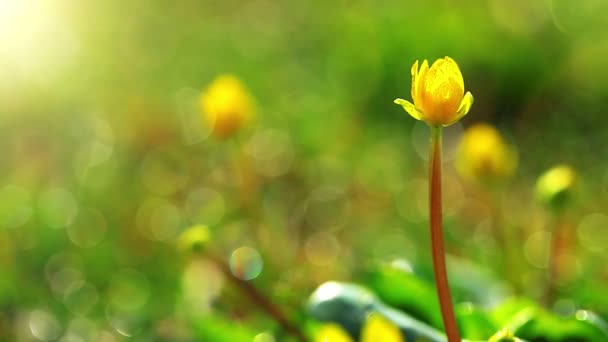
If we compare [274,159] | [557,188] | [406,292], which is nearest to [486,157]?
[557,188]

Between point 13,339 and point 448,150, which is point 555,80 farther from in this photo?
point 13,339

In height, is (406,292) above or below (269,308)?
above

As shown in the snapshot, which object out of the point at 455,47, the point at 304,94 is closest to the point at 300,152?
the point at 304,94

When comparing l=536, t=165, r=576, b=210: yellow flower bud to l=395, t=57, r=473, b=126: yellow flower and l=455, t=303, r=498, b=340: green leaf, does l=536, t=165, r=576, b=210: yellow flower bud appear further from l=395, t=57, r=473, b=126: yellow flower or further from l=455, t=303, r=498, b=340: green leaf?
l=395, t=57, r=473, b=126: yellow flower

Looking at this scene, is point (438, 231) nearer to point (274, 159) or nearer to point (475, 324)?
point (475, 324)

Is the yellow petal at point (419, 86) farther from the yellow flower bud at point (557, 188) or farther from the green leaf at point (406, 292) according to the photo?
the yellow flower bud at point (557, 188)

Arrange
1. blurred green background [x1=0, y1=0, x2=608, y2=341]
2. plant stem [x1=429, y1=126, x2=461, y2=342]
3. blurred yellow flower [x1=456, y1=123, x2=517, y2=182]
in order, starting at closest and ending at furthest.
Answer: plant stem [x1=429, y1=126, x2=461, y2=342], blurred yellow flower [x1=456, y1=123, x2=517, y2=182], blurred green background [x1=0, y1=0, x2=608, y2=341]

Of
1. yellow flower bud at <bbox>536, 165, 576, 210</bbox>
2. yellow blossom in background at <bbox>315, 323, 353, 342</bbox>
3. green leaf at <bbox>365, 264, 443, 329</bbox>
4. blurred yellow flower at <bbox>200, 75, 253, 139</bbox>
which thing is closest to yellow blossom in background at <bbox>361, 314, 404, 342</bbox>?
yellow blossom in background at <bbox>315, 323, 353, 342</bbox>
